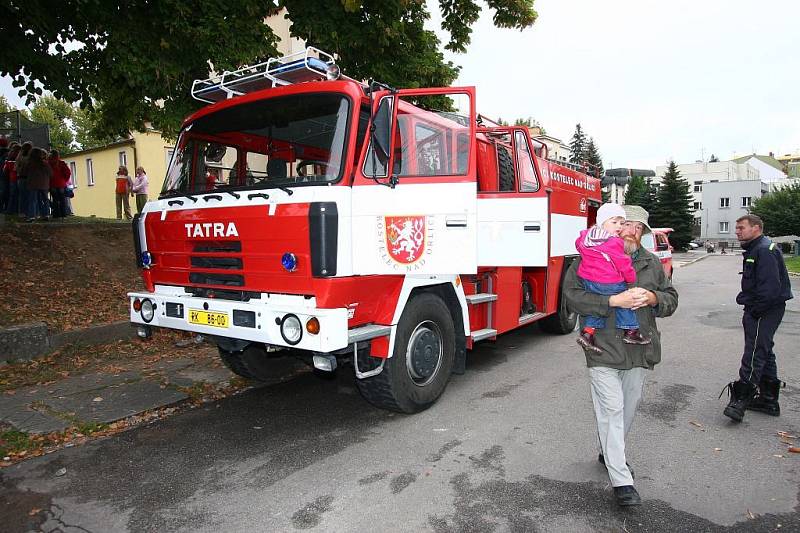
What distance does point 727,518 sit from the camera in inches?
122

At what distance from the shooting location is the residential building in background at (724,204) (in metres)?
69.8

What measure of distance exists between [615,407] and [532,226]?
100 inches

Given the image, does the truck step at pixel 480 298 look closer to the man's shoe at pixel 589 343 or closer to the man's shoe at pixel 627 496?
the man's shoe at pixel 589 343

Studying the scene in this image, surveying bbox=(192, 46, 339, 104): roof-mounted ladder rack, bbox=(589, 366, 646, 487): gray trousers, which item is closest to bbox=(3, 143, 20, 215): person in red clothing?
bbox=(192, 46, 339, 104): roof-mounted ladder rack

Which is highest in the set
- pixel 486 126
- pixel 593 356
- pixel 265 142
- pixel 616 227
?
pixel 486 126

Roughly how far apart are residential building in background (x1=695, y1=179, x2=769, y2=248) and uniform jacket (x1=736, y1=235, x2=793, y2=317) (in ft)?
243

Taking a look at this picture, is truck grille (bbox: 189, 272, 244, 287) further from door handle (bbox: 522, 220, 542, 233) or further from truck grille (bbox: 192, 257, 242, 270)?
door handle (bbox: 522, 220, 542, 233)

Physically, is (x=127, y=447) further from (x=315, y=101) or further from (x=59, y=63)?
(x=59, y=63)

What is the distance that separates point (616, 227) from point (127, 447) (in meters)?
3.88

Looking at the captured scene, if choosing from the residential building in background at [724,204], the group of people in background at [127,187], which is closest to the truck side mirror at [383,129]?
the group of people in background at [127,187]

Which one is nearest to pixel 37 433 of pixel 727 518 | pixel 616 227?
pixel 616 227

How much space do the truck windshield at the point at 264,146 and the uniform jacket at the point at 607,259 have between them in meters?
1.89

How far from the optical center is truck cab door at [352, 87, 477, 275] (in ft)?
13.6

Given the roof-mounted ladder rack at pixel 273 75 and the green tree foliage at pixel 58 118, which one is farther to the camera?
the green tree foliage at pixel 58 118
